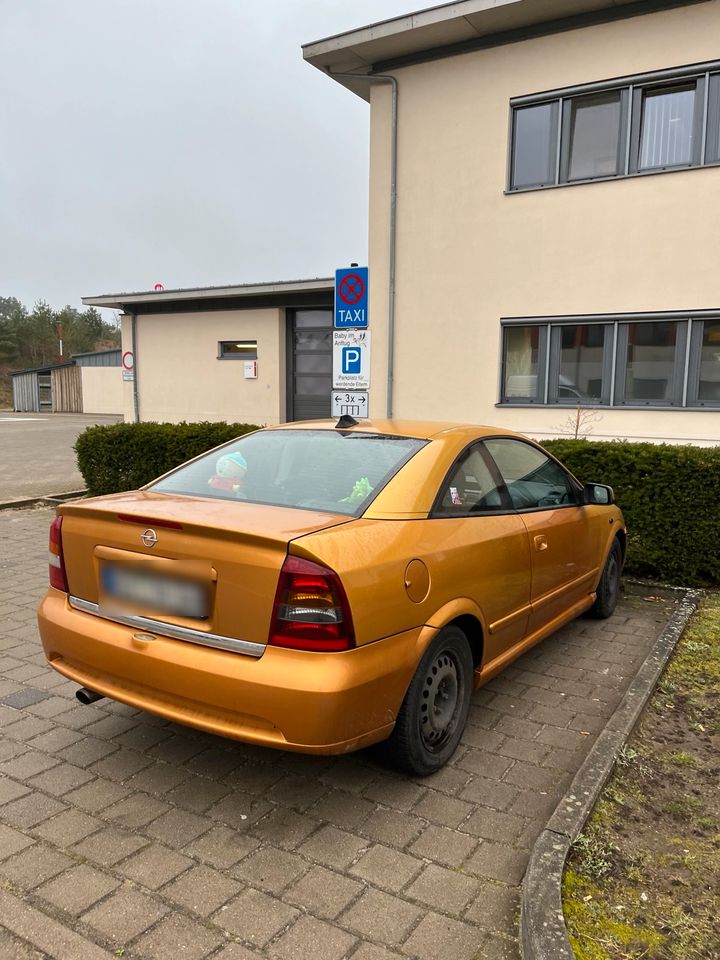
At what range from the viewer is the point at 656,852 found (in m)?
2.65

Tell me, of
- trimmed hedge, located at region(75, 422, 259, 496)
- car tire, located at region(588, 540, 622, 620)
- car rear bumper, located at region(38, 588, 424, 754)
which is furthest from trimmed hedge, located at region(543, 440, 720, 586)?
trimmed hedge, located at region(75, 422, 259, 496)

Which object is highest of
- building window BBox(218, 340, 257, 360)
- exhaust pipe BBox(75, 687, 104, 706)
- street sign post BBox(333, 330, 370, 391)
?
building window BBox(218, 340, 257, 360)

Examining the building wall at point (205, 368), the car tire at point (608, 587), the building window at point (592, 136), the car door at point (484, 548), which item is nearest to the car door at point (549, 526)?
the car door at point (484, 548)

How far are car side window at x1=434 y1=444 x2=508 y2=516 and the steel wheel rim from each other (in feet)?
2.25

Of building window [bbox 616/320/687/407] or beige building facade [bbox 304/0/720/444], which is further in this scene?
building window [bbox 616/320/687/407]

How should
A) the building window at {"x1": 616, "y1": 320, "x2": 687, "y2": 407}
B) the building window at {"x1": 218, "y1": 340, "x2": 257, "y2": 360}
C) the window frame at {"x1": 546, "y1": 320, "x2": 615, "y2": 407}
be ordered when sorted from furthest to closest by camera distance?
1. the building window at {"x1": 218, "y1": 340, "x2": 257, "y2": 360}
2. the window frame at {"x1": 546, "y1": 320, "x2": 615, "y2": 407}
3. the building window at {"x1": 616, "y1": 320, "x2": 687, "y2": 407}

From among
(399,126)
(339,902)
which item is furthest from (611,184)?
(339,902)

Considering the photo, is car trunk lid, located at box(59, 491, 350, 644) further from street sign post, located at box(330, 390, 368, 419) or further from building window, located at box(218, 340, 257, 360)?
building window, located at box(218, 340, 257, 360)

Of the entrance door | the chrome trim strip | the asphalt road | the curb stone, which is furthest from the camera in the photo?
the entrance door

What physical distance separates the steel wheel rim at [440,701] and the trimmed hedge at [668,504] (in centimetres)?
380

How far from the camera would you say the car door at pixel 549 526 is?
4012 millimetres

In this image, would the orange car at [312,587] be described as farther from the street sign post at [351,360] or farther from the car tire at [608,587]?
the street sign post at [351,360]

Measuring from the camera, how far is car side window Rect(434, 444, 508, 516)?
3.38m

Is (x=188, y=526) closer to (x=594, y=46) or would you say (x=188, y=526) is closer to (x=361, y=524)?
(x=361, y=524)
